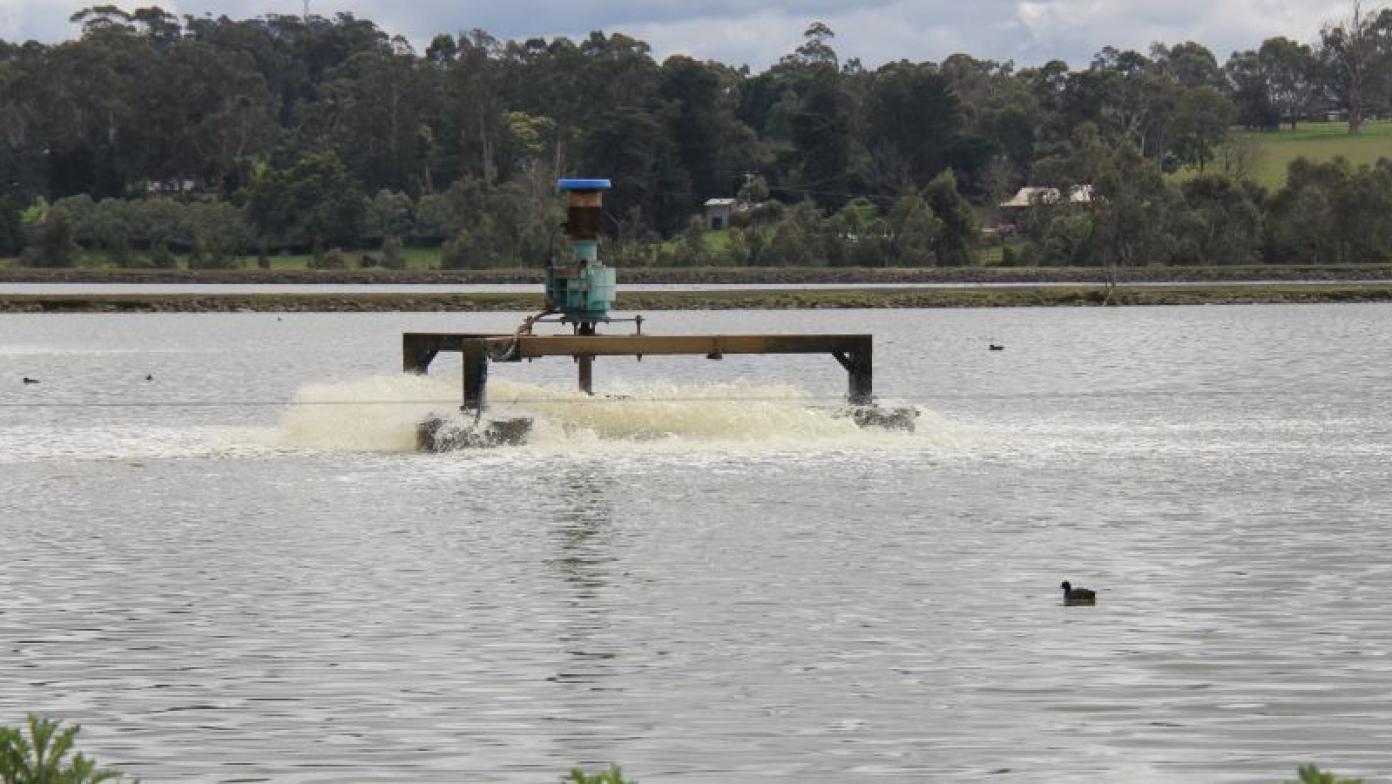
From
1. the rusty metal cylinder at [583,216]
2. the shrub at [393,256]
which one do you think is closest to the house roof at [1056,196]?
the shrub at [393,256]

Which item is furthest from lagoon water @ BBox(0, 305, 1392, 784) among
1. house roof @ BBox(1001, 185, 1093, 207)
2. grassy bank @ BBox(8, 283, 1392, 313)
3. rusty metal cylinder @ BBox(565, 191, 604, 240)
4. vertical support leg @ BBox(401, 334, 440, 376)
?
house roof @ BBox(1001, 185, 1093, 207)

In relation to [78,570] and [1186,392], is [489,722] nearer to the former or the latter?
[78,570]

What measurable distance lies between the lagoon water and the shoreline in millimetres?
115595

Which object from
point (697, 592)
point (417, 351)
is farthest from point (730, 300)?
point (697, 592)

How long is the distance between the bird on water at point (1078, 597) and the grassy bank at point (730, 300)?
113 m

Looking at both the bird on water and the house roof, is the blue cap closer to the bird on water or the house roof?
the bird on water

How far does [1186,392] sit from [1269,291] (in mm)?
76450

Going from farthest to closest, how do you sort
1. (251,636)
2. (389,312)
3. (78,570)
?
(389,312), (78,570), (251,636)

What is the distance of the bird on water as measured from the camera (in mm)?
25109

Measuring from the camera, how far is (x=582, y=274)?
4653 centimetres

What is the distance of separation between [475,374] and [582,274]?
314 centimetres

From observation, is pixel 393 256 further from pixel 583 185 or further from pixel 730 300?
pixel 583 185

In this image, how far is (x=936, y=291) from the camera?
150 m

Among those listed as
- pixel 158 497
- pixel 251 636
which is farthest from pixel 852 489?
pixel 251 636
